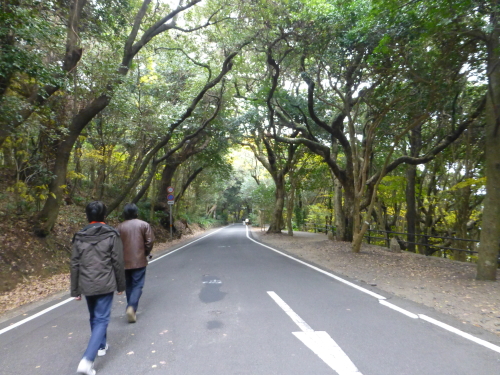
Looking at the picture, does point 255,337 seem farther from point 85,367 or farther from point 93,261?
point 93,261

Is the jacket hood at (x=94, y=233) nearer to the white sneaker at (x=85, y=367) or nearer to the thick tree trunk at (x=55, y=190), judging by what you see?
the white sneaker at (x=85, y=367)

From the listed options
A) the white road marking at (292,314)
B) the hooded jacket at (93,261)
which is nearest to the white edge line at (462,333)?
the white road marking at (292,314)

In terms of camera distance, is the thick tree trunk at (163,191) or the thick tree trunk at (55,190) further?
the thick tree trunk at (163,191)

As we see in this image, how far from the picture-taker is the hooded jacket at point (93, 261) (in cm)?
360

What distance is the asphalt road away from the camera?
360 centimetres

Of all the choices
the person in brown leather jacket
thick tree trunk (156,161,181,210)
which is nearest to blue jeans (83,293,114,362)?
the person in brown leather jacket

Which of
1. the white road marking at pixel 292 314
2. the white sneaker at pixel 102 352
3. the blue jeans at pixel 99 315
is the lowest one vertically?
the white sneaker at pixel 102 352

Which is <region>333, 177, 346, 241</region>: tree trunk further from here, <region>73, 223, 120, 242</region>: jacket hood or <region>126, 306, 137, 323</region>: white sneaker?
<region>73, 223, 120, 242</region>: jacket hood

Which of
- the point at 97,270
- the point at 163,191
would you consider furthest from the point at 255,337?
the point at 163,191

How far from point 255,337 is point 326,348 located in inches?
36.1

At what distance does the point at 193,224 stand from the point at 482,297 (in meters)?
33.9

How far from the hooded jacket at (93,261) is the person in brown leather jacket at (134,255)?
123 centimetres

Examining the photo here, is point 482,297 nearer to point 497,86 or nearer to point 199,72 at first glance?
point 497,86

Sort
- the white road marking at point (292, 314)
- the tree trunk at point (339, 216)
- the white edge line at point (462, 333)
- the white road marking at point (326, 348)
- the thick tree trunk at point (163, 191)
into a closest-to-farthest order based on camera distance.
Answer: the white road marking at point (326, 348)
the white edge line at point (462, 333)
the white road marking at point (292, 314)
the tree trunk at point (339, 216)
the thick tree trunk at point (163, 191)
